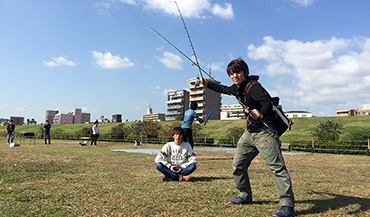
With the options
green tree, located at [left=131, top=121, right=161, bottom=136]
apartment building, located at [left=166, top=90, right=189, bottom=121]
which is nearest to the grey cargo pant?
green tree, located at [left=131, top=121, right=161, bottom=136]

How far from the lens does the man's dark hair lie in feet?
12.1

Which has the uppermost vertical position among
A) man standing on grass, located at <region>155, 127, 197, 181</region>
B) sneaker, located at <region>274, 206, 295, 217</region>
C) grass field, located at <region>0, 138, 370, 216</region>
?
man standing on grass, located at <region>155, 127, 197, 181</region>

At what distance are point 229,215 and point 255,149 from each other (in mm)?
999

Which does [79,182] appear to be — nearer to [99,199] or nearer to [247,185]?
[99,199]

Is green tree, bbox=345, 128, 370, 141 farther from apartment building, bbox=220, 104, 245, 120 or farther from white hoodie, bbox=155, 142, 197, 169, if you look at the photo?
white hoodie, bbox=155, 142, 197, 169

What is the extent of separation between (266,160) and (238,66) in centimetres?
137

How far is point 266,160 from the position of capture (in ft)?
11.0

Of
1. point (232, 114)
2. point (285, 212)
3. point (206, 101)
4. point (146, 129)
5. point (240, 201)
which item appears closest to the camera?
point (285, 212)

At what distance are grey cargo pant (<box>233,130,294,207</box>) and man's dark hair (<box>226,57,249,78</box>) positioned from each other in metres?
0.91

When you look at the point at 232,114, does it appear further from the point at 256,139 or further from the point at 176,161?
the point at 176,161

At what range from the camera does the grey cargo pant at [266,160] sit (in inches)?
126

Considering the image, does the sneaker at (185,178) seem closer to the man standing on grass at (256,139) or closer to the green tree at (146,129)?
the man standing on grass at (256,139)

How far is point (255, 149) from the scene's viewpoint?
3631mm

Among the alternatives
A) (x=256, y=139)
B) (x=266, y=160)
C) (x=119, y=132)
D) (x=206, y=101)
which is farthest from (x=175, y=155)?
(x=206, y=101)
